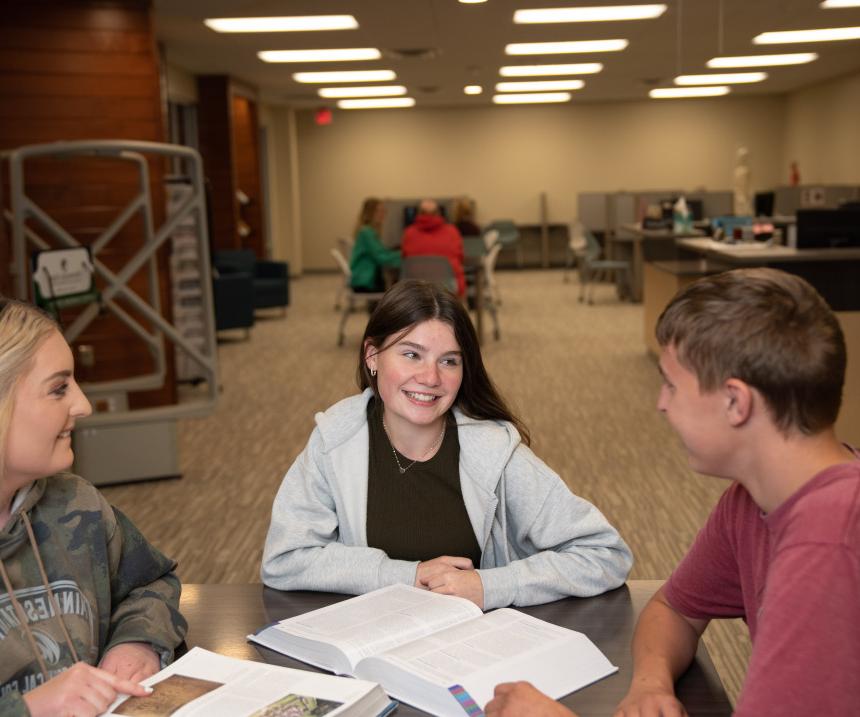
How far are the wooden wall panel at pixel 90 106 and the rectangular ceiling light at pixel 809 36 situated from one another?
600cm

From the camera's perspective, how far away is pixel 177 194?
7.85 metres

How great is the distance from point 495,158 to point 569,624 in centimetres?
1720

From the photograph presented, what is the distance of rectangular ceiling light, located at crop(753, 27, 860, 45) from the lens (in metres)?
10.1

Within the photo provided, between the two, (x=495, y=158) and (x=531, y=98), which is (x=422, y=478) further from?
(x=495, y=158)

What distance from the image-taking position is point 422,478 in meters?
2.00

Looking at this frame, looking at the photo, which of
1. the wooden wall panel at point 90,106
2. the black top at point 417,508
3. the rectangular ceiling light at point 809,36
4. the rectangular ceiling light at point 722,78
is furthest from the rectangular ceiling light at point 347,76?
the black top at point 417,508

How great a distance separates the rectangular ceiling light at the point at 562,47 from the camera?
1027 centimetres

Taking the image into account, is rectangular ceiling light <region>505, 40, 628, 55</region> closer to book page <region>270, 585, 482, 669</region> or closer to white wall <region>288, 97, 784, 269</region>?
white wall <region>288, 97, 784, 269</region>

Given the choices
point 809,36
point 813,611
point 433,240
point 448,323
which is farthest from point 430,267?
point 813,611

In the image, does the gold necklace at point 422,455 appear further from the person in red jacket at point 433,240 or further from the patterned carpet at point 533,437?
the person in red jacket at point 433,240

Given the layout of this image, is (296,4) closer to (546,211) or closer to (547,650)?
(547,650)

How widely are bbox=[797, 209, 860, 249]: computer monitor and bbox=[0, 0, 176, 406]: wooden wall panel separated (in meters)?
4.26

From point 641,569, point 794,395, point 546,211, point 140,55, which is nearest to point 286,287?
point 140,55

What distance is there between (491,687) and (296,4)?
742 cm
